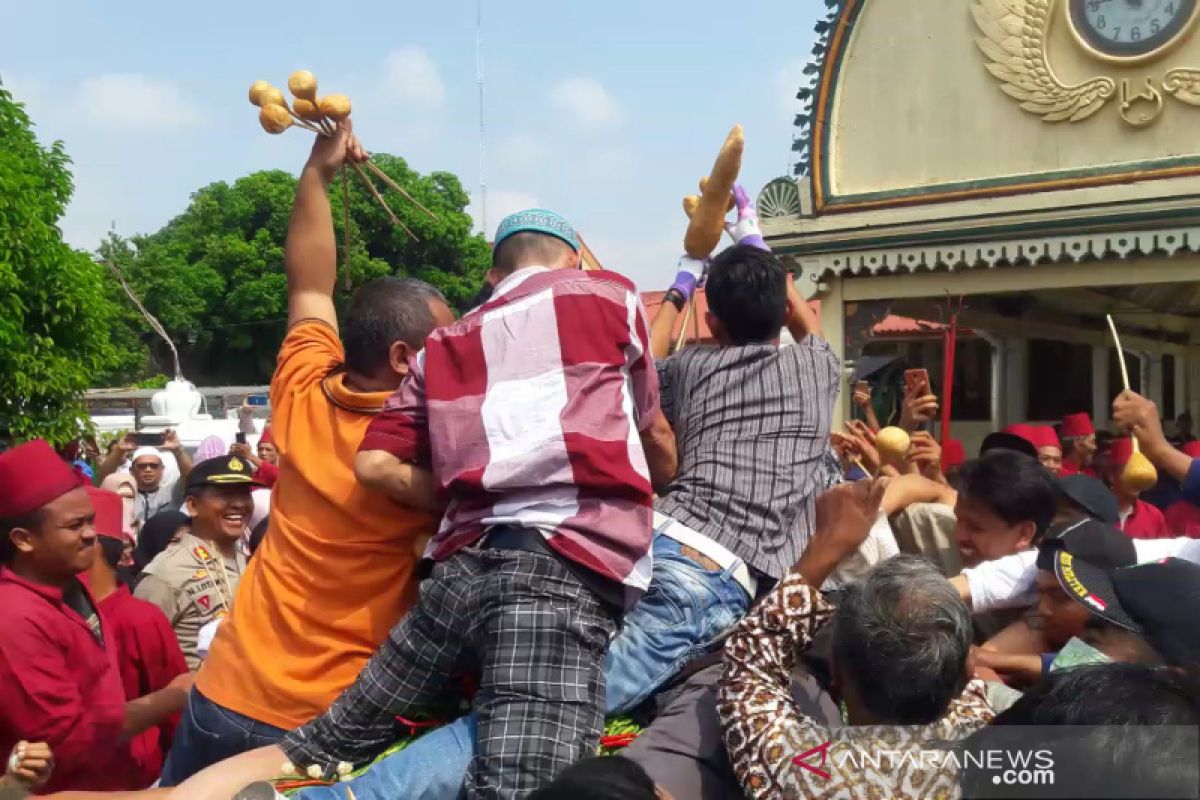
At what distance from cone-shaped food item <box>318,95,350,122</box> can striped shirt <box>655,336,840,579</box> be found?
0.97 meters

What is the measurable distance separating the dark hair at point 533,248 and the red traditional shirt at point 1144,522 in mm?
3517

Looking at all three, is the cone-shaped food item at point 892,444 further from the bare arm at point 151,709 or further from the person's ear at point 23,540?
the person's ear at point 23,540

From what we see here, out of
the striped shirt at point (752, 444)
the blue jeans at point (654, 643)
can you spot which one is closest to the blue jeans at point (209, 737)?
the blue jeans at point (654, 643)

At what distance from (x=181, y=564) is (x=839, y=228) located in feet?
20.0

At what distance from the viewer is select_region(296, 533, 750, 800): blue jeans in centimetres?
212

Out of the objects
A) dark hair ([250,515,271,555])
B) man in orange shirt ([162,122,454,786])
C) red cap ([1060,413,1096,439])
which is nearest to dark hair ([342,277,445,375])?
man in orange shirt ([162,122,454,786])

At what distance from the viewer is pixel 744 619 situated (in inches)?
85.3

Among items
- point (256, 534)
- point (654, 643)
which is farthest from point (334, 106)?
point (256, 534)

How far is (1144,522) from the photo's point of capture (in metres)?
4.93

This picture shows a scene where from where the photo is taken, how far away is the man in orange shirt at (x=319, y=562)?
2.34 metres

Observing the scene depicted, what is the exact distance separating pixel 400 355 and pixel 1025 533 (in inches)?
66.6

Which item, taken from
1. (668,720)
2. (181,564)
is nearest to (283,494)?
(668,720)

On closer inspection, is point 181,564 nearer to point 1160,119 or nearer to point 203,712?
point 203,712

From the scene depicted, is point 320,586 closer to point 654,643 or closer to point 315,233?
point 654,643
